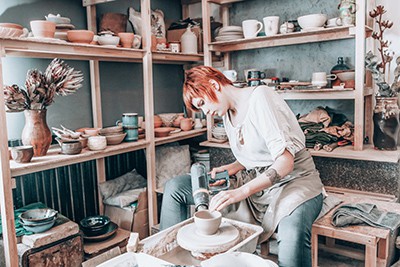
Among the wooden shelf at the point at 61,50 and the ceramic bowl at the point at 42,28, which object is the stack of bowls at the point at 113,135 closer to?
the wooden shelf at the point at 61,50

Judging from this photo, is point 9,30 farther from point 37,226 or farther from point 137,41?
point 37,226

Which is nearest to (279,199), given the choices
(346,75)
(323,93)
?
(323,93)

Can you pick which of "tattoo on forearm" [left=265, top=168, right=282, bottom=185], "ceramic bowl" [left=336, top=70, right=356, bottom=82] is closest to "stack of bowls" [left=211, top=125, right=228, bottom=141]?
"ceramic bowl" [left=336, top=70, right=356, bottom=82]

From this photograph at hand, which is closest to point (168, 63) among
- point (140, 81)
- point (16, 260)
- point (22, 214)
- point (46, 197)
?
point (140, 81)

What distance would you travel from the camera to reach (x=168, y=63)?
11.7 feet

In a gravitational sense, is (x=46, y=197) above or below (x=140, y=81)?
below

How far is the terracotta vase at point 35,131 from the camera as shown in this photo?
7.00 feet

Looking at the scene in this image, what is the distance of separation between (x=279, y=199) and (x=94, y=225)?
1.30 meters

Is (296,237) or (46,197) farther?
(46,197)

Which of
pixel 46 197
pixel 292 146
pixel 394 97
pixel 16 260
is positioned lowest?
pixel 16 260

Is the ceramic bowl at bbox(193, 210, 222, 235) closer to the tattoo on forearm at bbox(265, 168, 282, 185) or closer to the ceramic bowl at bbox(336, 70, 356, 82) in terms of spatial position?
the tattoo on forearm at bbox(265, 168, 282, 185)

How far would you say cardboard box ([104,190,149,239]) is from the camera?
2734mm

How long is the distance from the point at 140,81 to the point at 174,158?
758 mm

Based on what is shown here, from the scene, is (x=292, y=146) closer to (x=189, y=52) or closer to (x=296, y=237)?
(x=296, y=237)
